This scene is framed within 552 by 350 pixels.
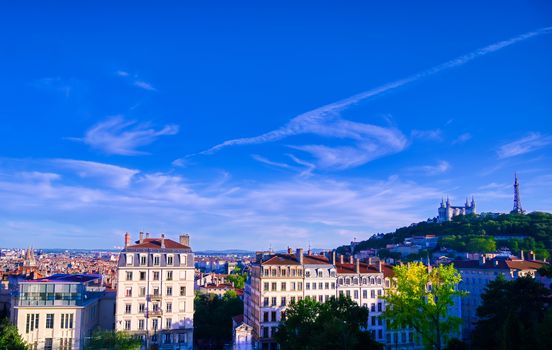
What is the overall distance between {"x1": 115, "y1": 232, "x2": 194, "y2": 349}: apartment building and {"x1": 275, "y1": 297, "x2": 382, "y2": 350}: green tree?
45.3 ft

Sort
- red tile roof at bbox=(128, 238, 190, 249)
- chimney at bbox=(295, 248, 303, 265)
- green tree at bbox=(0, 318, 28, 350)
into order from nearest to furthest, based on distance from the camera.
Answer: green tree at bbox=(0, 318, 28, 350)
red tile roof at bbox=(128, 238, 190, 249)
chimney at bbox=(295, 248, 303, 265)

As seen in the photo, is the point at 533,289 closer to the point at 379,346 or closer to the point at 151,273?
the point at 379,346

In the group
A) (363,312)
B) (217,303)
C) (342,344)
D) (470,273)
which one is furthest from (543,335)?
(470,273)

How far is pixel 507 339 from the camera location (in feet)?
121

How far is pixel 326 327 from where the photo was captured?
4297 cm

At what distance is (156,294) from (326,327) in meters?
25.0

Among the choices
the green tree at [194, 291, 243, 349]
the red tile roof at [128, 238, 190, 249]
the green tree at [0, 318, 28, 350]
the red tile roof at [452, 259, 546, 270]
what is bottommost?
the green tree at [194, 291, 243, 349]

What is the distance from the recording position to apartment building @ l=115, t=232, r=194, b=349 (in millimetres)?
58938

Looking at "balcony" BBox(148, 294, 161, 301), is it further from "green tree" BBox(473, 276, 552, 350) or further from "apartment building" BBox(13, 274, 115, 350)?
"green tree" BBox(473, 276, 552, 350)

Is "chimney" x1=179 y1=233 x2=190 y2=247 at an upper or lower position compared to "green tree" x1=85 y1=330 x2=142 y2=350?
upper

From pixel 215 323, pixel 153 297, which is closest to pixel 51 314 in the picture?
pixel 153 297

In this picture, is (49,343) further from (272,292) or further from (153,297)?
(272,292)

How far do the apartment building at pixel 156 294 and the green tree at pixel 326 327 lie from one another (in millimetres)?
13795

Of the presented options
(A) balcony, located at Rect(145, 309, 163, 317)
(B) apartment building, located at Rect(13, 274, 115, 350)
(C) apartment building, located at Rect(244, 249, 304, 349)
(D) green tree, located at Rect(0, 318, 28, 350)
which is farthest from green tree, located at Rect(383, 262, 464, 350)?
(D) green tree, located at Rect(0, 318, 28, 350)
